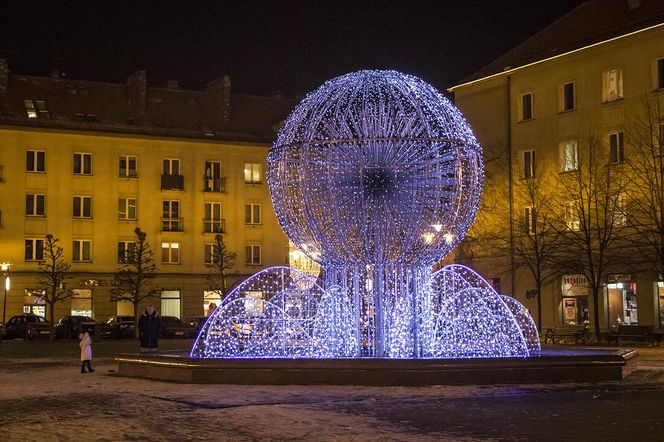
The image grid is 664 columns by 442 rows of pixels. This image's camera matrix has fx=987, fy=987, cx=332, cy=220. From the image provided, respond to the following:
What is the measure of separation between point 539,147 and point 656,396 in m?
28.7

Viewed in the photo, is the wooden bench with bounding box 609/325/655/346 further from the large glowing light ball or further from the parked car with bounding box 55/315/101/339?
the parked car with bounding box 55/315/101/339

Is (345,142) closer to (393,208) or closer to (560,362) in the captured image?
(393,208)

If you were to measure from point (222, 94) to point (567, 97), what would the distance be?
26.1 metres

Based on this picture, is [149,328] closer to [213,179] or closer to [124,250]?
[124,250]

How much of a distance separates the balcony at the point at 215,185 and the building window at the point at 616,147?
85.2 ft

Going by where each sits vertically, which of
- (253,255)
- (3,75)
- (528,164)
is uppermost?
(3,75)

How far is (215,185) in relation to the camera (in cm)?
5888

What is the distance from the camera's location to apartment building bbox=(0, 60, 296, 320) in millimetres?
54094

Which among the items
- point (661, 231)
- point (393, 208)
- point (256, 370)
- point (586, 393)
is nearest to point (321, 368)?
point (256, 370)

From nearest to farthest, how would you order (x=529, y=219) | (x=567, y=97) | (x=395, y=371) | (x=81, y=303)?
(x=395, y=371), (x=567, y=97), (x=529, y=219), (x=81, y=303)

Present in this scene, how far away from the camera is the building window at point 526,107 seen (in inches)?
1743

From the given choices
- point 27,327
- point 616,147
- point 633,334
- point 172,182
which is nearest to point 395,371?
point 633,334

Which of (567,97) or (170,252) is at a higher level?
(567,97)

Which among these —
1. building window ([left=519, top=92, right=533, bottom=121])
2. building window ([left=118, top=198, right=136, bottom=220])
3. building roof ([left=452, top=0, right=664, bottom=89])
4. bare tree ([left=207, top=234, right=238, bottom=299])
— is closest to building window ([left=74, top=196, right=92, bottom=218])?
building window ([left=118, top=198, right=136, bottom=220])
